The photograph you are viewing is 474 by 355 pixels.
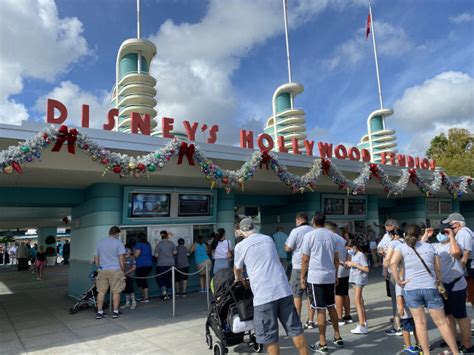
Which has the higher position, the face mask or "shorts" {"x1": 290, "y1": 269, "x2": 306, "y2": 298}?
the face mask

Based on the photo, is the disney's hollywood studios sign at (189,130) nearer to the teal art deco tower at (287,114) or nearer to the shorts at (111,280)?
the shorts at (111,280)

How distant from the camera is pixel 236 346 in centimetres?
535

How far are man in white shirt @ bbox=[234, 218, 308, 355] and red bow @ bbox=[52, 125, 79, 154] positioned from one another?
449cm

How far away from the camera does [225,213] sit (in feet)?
36.3

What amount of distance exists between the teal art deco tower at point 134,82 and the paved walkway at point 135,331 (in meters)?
6.56

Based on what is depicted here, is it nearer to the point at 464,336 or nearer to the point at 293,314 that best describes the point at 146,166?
the point at 293,314

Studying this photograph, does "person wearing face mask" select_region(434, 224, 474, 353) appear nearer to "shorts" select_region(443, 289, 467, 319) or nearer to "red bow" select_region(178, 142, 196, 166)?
"shorts" select_region(443, 289, 467, 319)

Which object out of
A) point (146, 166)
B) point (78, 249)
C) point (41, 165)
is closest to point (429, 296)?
point (146, 166)

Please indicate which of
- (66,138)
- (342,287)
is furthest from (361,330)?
(66,138)

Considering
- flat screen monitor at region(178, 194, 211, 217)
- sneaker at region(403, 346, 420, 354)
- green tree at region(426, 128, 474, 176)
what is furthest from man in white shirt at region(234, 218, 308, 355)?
green tree at region(426, 128, 474, 176)

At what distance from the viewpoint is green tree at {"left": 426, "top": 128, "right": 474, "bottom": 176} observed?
27406mm

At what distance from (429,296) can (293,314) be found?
1.58 metres

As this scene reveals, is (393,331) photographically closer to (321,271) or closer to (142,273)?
(321,271)

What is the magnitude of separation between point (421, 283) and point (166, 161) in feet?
18.4
